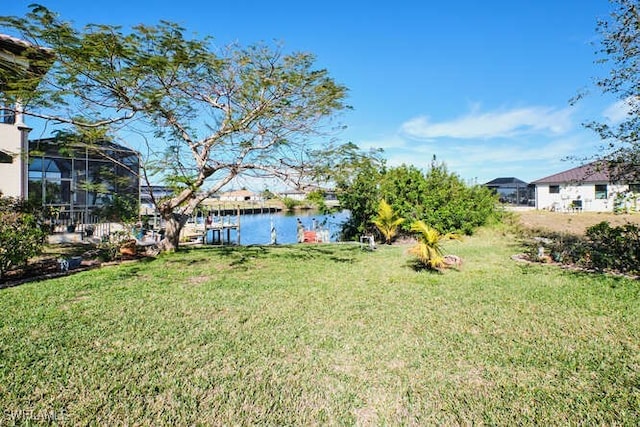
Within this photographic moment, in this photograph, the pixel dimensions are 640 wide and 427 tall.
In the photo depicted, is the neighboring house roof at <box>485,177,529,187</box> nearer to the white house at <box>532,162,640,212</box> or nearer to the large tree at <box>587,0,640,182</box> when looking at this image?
the white house at <box>532,162,640,212</box>

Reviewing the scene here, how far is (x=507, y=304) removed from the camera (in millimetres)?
4758

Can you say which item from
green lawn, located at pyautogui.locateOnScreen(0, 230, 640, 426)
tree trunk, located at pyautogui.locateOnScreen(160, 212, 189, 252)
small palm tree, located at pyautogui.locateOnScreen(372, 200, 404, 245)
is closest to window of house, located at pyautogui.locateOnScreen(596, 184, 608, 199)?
small palm tree, located at pyautogui.locateOnScreen(372, 200, 404, 245)

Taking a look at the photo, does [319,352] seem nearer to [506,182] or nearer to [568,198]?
[568,198]

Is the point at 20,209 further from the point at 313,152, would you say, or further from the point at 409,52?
the point at 409,52

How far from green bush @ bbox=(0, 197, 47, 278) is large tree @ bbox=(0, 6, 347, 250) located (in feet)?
6.09

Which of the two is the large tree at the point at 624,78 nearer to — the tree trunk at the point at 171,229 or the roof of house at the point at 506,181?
the tree trunk at the point at 171,229

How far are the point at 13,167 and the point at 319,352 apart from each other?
1404 cm

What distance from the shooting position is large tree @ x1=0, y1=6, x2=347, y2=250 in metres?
6.29

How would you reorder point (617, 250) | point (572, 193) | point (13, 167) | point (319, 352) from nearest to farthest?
point (319, 352) < point (617, 250) < point (13, 167) < point (572, 193)

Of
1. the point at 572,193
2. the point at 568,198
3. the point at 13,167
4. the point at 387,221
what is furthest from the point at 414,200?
the point at 568,198

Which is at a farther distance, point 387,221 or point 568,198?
point 568,198

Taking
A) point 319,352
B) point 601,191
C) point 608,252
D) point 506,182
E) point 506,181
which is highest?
point 506,181

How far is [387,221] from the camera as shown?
12.4 meters

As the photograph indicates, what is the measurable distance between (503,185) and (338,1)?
34013mm
